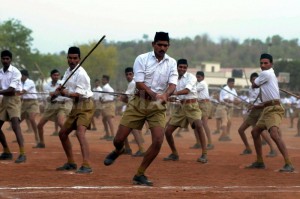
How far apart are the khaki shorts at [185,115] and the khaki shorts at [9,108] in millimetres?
3502

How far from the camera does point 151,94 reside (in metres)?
10.7

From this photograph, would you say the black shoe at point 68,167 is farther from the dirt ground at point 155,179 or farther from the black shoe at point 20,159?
the black shoe at point 20,159

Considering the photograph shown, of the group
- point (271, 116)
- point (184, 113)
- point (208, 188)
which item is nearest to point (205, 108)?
point (184, 113)

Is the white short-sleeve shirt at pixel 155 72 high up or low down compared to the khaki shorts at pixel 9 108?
up

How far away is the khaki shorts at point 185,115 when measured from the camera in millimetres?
15711

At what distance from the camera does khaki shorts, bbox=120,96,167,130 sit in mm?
10883

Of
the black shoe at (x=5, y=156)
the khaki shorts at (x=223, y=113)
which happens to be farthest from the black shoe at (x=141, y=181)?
the khaki shorts at (x=223, y=113)

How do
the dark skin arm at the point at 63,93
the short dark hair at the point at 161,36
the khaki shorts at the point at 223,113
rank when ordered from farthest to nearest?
the khaki shorts at the point at 223,113 < the dark skin arm at the point at 63,93 < the short dark hair at the point at 161,36

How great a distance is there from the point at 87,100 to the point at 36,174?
157 centimetres

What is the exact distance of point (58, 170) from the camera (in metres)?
12.7

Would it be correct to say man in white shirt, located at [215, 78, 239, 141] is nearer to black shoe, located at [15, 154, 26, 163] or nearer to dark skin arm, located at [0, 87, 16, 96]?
black shoe, located at [15, 154, 26, 163]

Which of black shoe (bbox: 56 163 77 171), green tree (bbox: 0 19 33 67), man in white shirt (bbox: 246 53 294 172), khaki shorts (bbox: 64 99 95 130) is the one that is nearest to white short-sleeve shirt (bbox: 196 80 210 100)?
man in white shirt (bbox: 246 53 294 172)

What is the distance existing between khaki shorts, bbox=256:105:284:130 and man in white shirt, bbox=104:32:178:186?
3.06 metres

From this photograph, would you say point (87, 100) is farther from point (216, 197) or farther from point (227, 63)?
point (227, 63)
